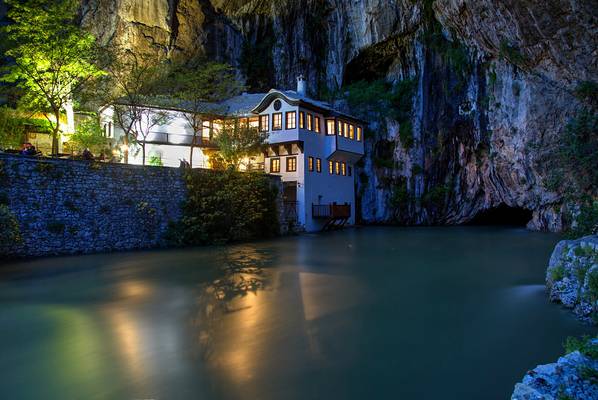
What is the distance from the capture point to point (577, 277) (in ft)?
25.8

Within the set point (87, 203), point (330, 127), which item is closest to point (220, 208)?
point (87, 203)

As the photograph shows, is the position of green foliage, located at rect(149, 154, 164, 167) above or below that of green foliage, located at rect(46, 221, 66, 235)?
above

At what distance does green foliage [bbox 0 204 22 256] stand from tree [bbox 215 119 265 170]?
12.8 metres

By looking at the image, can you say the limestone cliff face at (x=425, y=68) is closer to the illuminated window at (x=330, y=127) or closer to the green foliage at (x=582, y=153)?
the green foliage at (x=582, y=153)

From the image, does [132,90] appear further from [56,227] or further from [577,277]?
[577,277]

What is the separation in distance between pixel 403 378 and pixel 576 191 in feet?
48.5

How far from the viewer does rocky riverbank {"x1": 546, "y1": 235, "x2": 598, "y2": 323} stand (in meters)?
7.12

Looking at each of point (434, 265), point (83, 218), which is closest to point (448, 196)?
point (434, 265)

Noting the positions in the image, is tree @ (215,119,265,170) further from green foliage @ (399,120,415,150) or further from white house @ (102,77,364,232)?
green foliage @ (399,120,415,150)

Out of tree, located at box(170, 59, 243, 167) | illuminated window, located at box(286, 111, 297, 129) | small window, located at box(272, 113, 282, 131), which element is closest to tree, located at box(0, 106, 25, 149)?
tree, located at box(170, 59, 243, 167)

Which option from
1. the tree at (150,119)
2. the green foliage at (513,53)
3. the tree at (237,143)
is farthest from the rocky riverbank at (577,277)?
the tree at (150,119)

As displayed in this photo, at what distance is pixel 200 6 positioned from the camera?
38312 mm

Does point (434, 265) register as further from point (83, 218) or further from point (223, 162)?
point (223, 162)

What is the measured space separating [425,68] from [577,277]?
1129 inches
